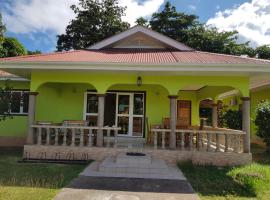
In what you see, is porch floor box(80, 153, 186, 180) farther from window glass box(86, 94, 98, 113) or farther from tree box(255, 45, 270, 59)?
tree box(255, 45, 270, 59)

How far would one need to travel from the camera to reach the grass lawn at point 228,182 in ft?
21.3

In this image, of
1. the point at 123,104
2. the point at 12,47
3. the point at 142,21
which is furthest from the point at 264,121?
the point at 12,47

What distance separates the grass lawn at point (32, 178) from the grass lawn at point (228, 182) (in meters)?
3.22

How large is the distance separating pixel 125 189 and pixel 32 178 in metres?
2.45

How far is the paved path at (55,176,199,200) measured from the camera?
603cm

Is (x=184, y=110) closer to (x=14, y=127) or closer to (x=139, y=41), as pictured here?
(x=139, y=41)

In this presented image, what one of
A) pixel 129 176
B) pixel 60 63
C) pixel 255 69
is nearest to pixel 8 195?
pixel 129 176

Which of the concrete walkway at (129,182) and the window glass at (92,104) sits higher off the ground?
the window glass at (92,104)

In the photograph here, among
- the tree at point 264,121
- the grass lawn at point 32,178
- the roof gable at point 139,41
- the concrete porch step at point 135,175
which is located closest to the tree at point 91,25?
the roof gable at point 139,41

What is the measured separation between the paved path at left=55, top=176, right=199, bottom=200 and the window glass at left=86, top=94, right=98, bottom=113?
244 inches

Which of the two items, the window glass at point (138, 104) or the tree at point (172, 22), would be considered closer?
the window glass at point (138, 104)

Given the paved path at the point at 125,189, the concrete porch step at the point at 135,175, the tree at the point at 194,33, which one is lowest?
the paved path at the point at 125,189

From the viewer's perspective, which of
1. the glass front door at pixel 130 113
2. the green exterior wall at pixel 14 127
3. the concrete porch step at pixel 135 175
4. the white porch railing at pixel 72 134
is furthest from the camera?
the green exterior wall at pixel 14 127

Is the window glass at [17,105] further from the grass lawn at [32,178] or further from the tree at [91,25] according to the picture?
the tree at [91,25]
